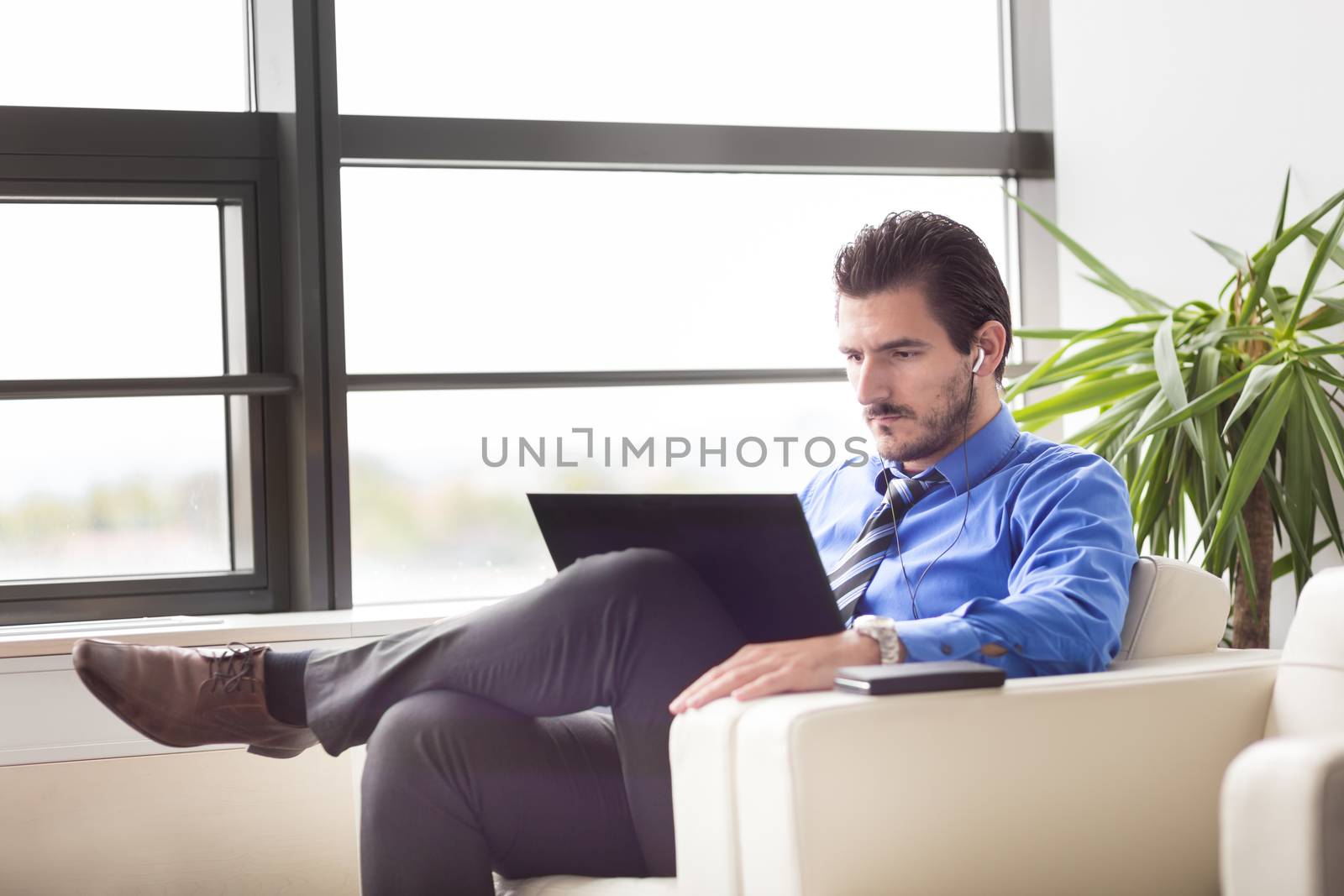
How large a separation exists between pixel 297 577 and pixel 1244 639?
2.12 meters

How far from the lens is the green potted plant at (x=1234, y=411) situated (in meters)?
2.31

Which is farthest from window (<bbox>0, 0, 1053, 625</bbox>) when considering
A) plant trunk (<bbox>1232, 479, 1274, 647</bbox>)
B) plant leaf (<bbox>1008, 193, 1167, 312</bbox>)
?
plant trunk (<bbox>1232, 479, 1274, 647</bbox>)

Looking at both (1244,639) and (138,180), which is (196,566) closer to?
(138,180)

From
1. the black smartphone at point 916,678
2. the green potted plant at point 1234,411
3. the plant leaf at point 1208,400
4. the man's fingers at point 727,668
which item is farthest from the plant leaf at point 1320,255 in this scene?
the man's fingers at point 727,668

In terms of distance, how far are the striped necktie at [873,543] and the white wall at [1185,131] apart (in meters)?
1.10

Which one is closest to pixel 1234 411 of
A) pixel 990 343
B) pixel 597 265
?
pixel 990 343

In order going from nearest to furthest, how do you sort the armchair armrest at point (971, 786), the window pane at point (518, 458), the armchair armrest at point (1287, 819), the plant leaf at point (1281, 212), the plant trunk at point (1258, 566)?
the armchair armrest at point (1287, 819) → the armchair armrest at point (971, 786) → the plant leaf at point (1281, 212) → the plant trunk at point (1258, 566) → the window pane at point (518, 458)

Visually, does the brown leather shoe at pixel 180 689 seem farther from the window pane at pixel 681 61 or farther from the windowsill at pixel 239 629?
the window pane at pixel 681 61

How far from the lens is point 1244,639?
2549mm

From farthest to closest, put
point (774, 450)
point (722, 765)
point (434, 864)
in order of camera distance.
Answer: point (774, 450) < point (434, 864) < point (722, 765)

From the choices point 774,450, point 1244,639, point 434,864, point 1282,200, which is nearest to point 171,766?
point 434,864

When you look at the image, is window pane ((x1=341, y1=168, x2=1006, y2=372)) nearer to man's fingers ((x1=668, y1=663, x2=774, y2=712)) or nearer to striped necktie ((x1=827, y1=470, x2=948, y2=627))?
striped necktie ((x1=827, y1=470, x2=948, y2=627))

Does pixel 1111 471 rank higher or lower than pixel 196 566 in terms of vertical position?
higher

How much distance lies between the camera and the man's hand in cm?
145
